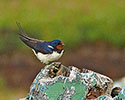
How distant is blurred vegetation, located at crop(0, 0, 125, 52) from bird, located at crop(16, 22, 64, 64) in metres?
4.79

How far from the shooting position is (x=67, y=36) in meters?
9.42

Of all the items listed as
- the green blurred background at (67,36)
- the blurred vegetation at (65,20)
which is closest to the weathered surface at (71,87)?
the green blurred background at (67,36)

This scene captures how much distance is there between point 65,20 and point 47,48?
636 centimetres

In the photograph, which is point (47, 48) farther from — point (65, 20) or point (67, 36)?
point (65, 20)

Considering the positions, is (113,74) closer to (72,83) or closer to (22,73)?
(22,73)

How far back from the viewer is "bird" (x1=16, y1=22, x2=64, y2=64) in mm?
4219

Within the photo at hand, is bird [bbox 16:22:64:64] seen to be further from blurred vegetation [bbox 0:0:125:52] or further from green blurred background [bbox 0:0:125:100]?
blurred vegetation [bbox 0:0:125:52]

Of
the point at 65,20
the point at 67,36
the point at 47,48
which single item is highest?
the point at 65,20

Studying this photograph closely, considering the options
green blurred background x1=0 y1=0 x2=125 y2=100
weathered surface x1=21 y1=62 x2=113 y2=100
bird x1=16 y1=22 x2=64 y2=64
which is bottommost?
weathered surface x1=21 y1=62 x2=113 y2=100

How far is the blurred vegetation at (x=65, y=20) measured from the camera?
9453mm

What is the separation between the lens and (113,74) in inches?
329

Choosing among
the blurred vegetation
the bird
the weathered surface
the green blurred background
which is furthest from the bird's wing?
the blurred vegetation

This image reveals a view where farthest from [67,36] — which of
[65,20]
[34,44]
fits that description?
[34,44]

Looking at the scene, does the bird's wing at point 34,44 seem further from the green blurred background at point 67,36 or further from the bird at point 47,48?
the green blurred background at point 67,36
